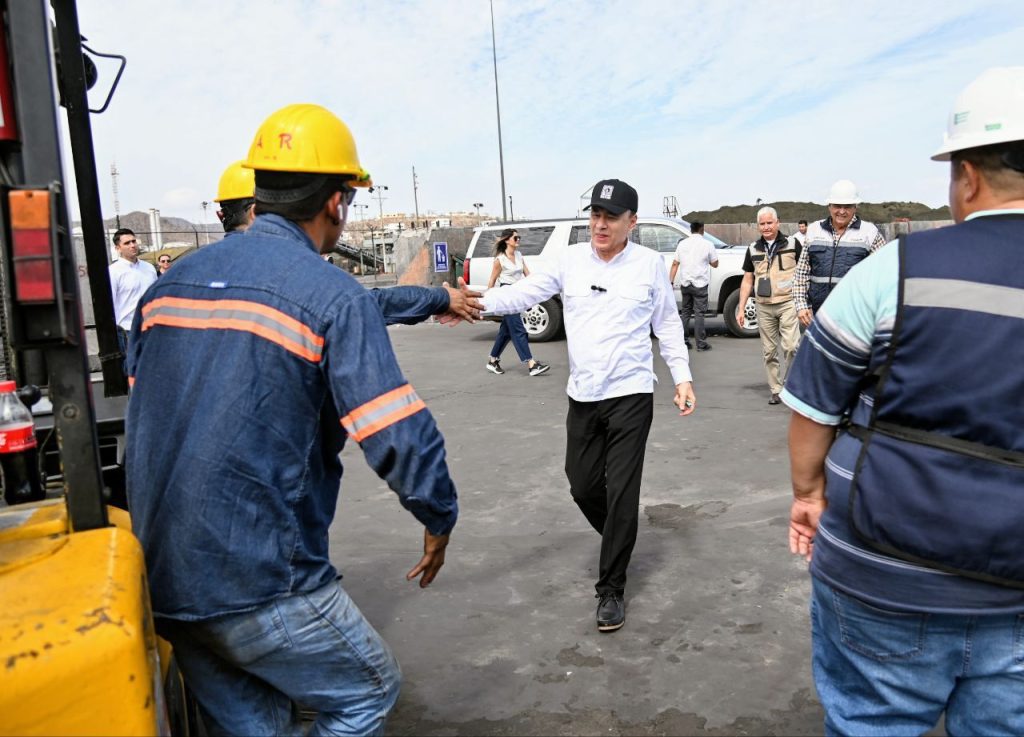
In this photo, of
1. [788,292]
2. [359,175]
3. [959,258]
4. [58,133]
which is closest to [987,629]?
[959,258]

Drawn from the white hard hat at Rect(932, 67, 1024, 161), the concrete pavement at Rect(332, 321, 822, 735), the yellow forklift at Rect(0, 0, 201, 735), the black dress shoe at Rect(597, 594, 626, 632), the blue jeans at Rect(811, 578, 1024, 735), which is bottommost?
the concrete pavement at Rect(332, 321, 822, 735)

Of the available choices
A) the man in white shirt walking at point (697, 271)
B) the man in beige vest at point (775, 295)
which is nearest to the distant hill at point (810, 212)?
the man in white shirt walking at point (697, 271)

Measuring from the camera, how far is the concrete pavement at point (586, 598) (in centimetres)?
340

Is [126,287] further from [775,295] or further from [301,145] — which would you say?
[301,145]

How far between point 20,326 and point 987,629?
2.14 metres

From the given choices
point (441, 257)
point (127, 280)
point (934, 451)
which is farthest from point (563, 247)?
point (934, 451)

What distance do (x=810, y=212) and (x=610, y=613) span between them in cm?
4198

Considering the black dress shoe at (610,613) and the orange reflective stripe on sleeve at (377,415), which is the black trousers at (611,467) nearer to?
the black dress shoe at (610,613)

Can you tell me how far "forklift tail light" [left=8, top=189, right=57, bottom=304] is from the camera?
1729 millimetres

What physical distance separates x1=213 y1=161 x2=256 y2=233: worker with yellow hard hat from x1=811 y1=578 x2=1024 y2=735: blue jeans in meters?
2.81

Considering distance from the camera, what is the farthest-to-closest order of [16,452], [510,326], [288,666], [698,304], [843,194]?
[698,304] < [510,326] < [843,194] < [16,452] < [288,666]

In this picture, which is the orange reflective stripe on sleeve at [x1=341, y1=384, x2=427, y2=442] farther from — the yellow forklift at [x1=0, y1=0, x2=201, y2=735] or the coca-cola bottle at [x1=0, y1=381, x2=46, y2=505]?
the coca-cola bottle at [x1=0, y1=381, x2=46, y2=505]

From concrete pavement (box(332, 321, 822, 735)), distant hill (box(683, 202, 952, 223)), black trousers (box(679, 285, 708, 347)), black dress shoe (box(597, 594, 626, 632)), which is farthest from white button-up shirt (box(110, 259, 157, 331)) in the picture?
distant hill (box(683, 202, 952, 223))

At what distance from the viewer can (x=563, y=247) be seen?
14055 mm
